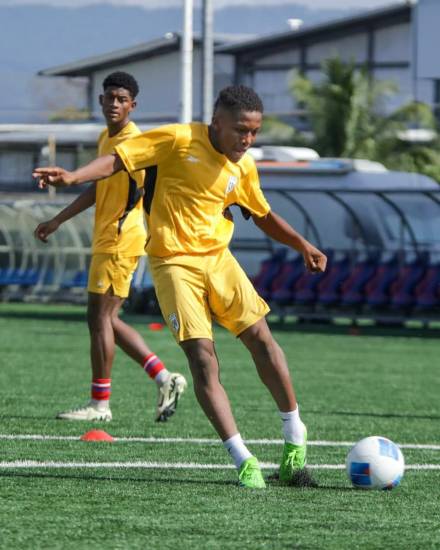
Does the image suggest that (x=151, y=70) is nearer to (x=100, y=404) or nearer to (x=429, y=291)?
(x=429, y=291)

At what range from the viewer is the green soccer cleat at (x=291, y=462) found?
25.8 feet

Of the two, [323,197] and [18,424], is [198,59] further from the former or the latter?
[18,424]

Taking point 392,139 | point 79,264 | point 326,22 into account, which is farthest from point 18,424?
point 326,22

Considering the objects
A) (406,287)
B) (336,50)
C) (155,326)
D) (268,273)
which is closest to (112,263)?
(155,326)

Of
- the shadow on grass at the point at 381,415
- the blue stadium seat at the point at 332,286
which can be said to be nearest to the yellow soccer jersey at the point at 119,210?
the shadow on grass at the point at 381,415

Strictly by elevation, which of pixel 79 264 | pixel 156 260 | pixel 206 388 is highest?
pixel 156 260

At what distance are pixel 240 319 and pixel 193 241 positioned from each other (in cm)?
46

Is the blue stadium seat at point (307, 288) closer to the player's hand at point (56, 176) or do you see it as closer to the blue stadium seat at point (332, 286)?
the blue stadium seat at point (332, 286)

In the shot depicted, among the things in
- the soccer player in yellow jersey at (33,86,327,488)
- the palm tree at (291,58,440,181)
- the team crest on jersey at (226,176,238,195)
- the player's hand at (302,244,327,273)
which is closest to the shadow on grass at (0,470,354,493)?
the soccer player in yellow jersey at (33,86,327,488)

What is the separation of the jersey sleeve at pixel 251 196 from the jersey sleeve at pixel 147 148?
52 cm

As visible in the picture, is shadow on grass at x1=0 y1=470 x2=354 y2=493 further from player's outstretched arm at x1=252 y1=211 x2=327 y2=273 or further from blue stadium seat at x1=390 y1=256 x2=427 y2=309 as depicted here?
blue stadium seat at x1=390 y1=256 x2=427 y2=309

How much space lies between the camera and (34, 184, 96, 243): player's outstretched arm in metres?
9.56

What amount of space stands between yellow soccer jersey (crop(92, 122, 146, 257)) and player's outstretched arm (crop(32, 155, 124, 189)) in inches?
121

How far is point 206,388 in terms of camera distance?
7.70 metres
